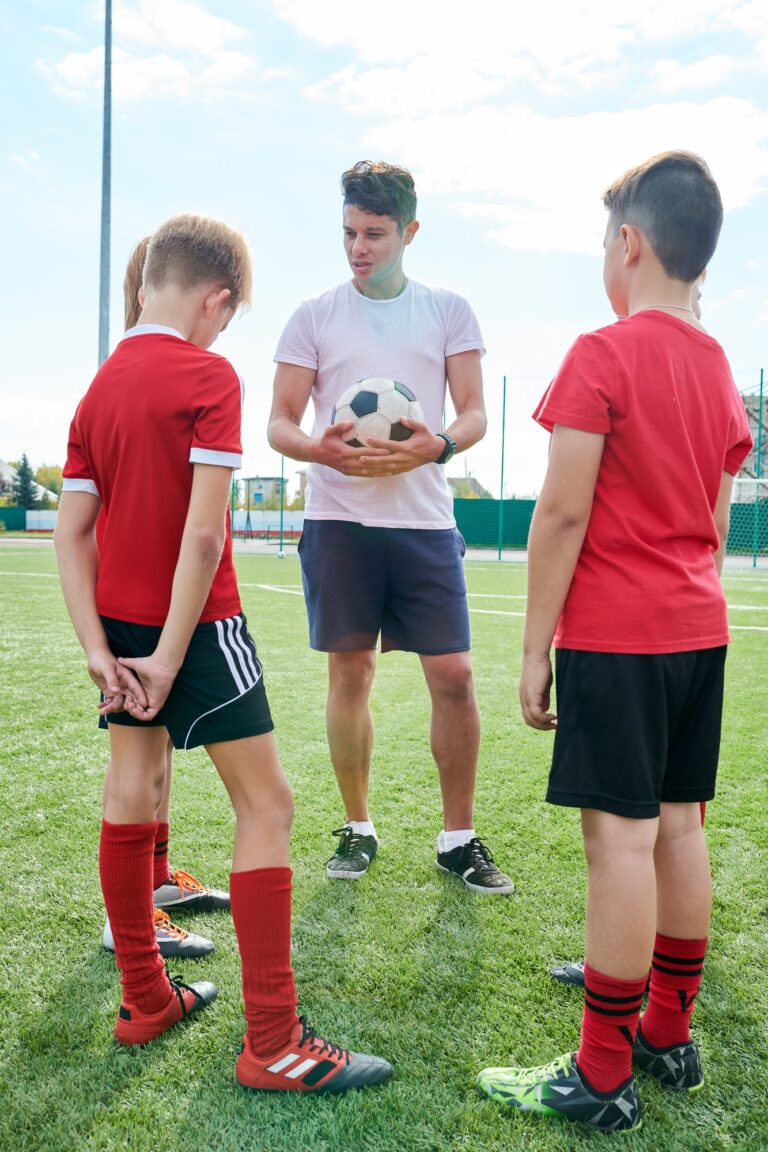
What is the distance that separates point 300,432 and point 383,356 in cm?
38

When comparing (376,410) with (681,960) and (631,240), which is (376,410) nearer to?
(631,240)

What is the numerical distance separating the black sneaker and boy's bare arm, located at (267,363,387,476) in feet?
4.06

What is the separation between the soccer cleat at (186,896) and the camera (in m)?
2.46

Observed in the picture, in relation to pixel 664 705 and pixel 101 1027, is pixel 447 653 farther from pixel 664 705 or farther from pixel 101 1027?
pixel 101 1027

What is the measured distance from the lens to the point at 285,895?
68.6 inches

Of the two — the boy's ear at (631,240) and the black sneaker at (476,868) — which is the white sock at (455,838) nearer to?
the black sneaker at (476,868)

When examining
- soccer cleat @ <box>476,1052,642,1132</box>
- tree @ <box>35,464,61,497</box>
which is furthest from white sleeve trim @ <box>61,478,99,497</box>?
tree @ <box>35,464,61,497</box>

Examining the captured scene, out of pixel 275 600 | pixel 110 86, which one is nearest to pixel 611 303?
pixel 275 600

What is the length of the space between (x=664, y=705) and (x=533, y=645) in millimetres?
275

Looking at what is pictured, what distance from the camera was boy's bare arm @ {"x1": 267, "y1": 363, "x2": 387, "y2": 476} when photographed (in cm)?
258

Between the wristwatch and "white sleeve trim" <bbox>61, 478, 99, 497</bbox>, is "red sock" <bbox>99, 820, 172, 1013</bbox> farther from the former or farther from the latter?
the wristwatch

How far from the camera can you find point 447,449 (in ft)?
8.76

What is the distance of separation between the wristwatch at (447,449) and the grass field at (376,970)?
1.33 m

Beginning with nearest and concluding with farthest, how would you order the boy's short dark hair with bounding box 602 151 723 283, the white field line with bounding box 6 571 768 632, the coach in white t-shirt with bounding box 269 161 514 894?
the boy's short dark hair with bounding box 602 151 723 283 < the coach in white t-shirt with bounding box 269 161 514 894 < the white field line with bounding box 6 571 768 632
